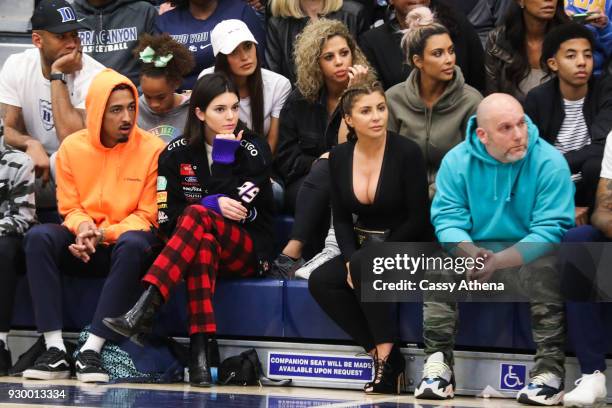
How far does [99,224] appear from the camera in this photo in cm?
634

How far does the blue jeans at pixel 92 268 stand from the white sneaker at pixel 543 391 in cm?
186

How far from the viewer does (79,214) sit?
6.30 meters

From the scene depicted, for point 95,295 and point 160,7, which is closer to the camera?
point 95,295

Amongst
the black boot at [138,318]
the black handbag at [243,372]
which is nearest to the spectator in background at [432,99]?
the black handbag at [243,372]

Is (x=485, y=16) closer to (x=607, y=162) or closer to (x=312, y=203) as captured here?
(x=312, y=203)

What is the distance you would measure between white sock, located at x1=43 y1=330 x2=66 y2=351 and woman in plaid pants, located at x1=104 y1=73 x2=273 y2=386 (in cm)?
65

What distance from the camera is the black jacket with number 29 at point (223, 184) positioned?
612 centimetres

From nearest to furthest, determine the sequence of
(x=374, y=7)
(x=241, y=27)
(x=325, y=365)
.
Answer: (x=325, y=365) < (x=241, y=27) < (x=374, y=7)

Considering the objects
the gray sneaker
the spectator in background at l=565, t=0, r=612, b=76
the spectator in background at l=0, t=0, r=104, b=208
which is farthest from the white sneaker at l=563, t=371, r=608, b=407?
the spectator in background at l=0, t=0, r=104, b=208

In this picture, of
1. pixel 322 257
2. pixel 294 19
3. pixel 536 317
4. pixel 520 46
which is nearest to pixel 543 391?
pixel 536 317

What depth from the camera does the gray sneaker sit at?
6.22 metres

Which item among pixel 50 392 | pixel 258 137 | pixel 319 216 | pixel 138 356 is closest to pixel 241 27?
pixel 258 137

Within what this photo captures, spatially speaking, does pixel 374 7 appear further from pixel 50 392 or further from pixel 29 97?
pixel 50 392

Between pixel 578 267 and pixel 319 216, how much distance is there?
4.60 feet
